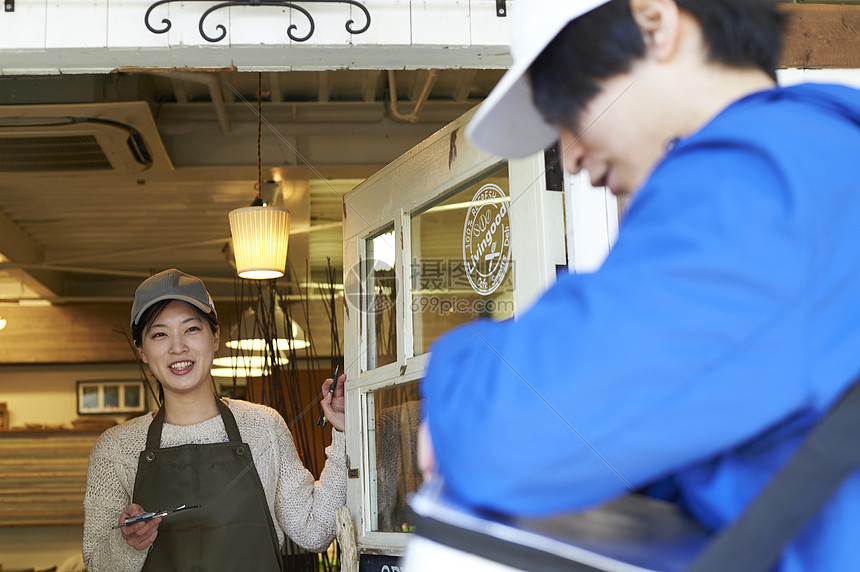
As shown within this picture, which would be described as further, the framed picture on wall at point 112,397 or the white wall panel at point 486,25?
the framed picture on wall at point 112,397

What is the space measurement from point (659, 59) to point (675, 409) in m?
0.32

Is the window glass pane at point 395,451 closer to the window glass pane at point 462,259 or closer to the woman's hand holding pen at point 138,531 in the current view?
the window glass pane at point 462,259

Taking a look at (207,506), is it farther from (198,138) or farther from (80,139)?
(198,138)

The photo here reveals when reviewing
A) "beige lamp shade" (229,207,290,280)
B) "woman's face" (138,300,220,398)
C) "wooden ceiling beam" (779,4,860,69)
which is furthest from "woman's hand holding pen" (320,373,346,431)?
"wooden ceiling beam" (779,4,860,69)

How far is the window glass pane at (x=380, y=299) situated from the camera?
235 cm

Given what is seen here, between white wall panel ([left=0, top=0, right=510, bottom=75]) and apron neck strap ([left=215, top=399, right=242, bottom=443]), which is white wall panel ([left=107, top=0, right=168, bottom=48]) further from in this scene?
apron neck strap ([left=215, top=399, right=242, bottom=443])

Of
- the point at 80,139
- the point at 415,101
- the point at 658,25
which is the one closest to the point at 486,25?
the point at 658,25

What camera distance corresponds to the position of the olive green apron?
2498 mm

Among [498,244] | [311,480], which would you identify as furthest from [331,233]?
[498,244]

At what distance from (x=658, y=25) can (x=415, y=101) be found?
3.72 metres

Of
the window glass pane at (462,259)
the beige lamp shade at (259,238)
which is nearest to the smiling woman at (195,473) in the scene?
the window glass pane at (462,259)

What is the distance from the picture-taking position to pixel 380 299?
2.46 m

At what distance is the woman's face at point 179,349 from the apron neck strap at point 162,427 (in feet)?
0.29

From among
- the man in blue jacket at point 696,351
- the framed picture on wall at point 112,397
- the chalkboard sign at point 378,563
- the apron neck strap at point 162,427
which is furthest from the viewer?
the framed picture on wall at point 112,397
